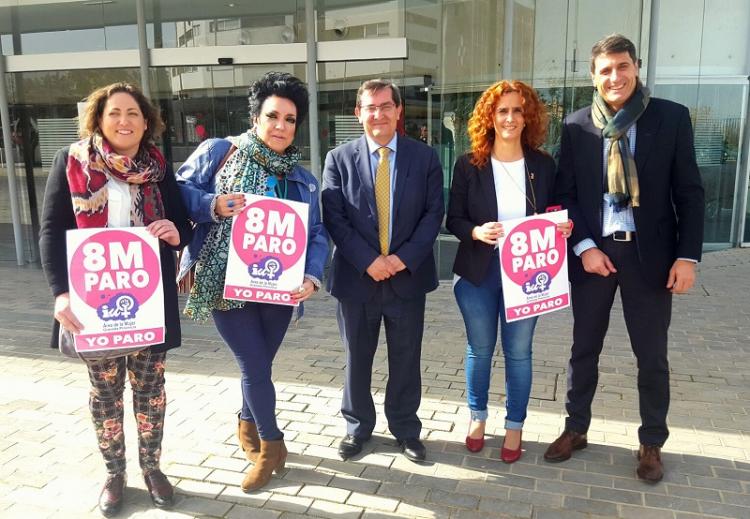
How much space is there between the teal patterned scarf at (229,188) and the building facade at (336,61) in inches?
194

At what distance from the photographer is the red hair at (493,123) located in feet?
10.9

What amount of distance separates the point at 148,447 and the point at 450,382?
7.87 ft

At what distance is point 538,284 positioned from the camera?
3.38m

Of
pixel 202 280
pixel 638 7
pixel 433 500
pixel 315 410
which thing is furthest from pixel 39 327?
pixel 638 7

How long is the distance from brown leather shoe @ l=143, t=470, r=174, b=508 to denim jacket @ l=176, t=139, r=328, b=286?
1.03 meters

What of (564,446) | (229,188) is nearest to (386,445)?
(564,446)

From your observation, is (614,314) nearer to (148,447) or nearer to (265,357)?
(265,357)

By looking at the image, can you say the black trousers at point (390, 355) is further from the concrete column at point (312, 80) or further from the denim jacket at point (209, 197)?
the concrete column at point (312, 80)

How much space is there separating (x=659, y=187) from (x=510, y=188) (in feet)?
2.48

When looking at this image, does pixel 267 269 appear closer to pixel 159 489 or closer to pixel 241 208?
pixel 241 208


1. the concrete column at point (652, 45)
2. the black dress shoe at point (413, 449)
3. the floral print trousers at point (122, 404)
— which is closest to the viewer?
the floral print trousers at point (122, 404)

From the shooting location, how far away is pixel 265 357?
131 inches


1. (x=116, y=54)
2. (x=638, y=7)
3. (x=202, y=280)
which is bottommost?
(x=202, y=280)

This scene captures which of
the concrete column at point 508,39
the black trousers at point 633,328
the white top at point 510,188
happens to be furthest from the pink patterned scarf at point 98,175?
the concrete column at point 508,39
